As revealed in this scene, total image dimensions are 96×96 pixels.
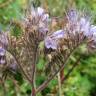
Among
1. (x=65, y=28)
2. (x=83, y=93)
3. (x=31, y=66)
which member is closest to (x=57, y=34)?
(x=65, y=28)

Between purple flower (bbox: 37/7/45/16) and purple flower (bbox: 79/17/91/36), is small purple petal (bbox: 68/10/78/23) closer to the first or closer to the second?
purple flower (bbox: 79/17/91/36)

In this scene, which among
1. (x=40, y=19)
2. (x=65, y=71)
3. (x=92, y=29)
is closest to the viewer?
(x=40, y=19)

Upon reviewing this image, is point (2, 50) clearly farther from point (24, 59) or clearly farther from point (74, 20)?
point (74, 20)

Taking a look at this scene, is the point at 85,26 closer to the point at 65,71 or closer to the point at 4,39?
the point at 4,39

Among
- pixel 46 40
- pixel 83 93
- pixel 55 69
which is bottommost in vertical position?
pixel 83 93

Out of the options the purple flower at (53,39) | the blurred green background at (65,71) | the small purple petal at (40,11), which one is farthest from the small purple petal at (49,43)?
the blurred green background at (65,71)

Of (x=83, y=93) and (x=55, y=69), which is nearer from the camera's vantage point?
(x=55, y=69)

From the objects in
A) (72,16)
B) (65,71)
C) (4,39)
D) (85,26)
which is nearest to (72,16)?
(72,16)

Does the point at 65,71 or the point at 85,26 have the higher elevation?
the point at 85,26
